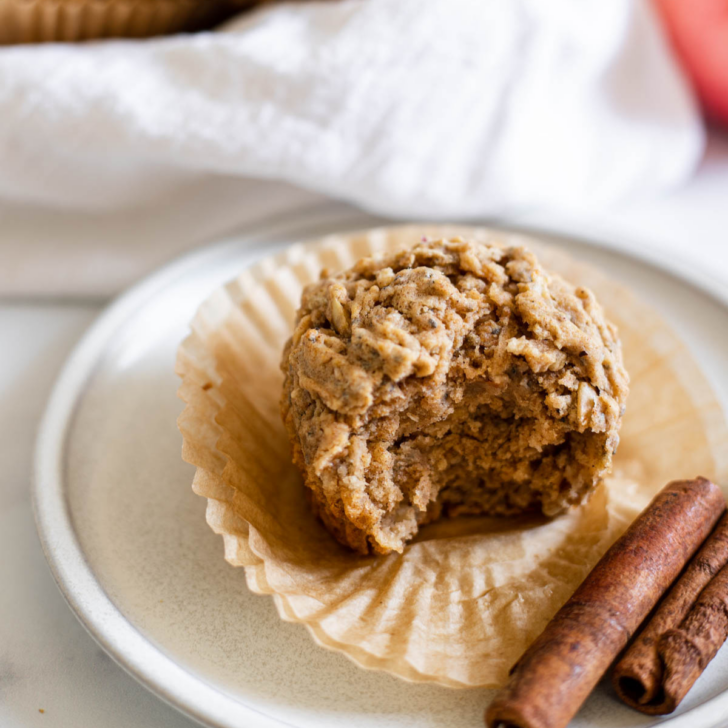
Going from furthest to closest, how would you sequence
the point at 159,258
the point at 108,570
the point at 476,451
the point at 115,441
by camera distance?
1. the point at 159,258
2. the point at 115,441
3. the point at 476,451
4. the point at 108,570

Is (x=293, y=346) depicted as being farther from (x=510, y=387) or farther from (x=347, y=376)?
(x=510, y=387)

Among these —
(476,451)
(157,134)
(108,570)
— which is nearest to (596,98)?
(157,134)

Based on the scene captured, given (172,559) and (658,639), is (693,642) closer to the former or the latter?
(658,639)

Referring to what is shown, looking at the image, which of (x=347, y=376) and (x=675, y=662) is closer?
(x=675, y=662)

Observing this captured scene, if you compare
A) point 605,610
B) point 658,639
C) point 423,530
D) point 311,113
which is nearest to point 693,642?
point 658,639

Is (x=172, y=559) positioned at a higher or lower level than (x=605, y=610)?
lower
